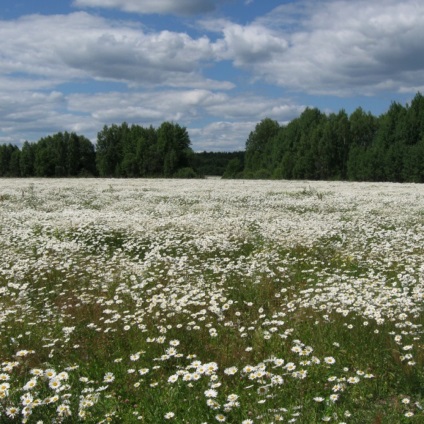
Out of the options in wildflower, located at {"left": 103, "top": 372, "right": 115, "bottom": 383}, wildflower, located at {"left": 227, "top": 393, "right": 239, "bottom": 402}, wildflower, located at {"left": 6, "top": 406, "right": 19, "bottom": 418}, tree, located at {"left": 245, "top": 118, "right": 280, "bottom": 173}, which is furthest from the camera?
tree, located at {"left": 245, "top": 118, "right": 280, "bottom": 173}

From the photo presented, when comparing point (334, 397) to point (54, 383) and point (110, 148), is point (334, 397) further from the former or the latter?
A: point (110, 148)

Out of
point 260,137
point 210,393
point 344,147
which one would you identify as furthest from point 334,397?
point 260,137

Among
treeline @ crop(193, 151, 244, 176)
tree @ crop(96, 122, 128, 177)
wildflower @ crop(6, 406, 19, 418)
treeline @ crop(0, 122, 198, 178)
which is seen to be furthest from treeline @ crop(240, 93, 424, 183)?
wildflower @ crop(6, 406, 19, 418)

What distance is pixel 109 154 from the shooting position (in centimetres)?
9294

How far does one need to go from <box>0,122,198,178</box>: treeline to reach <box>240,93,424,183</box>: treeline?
49.0 feet

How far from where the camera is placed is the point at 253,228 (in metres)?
14.3

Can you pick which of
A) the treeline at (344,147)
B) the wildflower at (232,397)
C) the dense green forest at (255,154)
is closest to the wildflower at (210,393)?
the wildflower at (232,397)

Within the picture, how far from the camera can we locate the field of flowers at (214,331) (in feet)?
14.7

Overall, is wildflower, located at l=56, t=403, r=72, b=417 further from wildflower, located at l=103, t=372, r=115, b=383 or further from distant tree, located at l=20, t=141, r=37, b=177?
distant tree, located at l=20, t=141, r=37, b=177

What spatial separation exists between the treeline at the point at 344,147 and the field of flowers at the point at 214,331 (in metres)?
52.3

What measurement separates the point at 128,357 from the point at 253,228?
891 centimetres

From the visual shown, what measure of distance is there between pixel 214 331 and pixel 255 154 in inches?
→ 4048

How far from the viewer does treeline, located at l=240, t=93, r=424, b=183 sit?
199 ft

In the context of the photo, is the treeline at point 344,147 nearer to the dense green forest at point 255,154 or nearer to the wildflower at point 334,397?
the dense green forest at point 255,154
